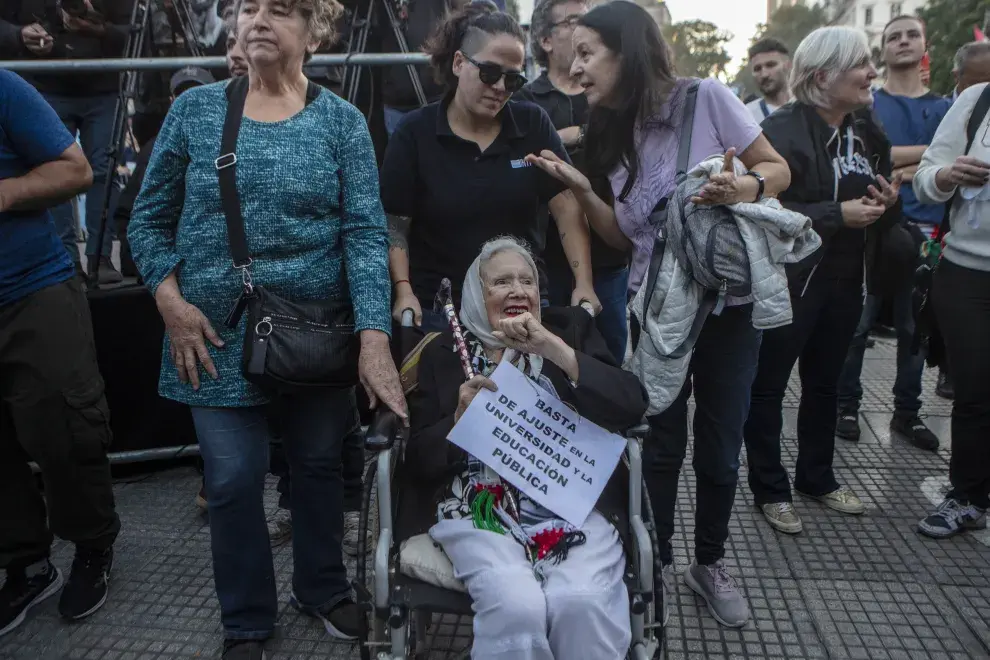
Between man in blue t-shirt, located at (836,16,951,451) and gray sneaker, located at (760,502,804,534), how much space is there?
4.08 feet

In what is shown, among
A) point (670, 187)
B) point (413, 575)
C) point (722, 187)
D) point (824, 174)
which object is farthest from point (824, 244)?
point (413, 575)

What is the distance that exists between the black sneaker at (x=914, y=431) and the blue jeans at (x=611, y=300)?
197cm

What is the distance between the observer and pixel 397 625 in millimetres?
1881

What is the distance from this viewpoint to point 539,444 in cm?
219

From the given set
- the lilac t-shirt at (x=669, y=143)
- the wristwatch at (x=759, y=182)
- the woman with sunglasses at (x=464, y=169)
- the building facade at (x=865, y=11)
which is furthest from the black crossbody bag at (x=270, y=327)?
the building facade at (x=865, y=11)

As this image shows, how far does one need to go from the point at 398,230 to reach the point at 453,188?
25cm

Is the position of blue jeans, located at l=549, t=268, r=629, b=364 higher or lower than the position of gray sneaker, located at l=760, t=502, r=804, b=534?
higher

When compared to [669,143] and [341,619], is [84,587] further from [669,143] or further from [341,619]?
[669,143]

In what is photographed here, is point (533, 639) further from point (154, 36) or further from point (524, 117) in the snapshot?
point (154, 36)

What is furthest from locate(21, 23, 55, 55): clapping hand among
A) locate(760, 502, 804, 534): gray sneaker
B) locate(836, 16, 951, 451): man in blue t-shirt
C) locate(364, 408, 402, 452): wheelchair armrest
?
locate(836, 16, 951, 451): man in blue t-shirt

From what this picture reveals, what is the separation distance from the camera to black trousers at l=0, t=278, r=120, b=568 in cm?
262

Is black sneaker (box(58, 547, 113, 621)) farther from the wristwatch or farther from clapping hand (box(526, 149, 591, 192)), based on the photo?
A: the wristwatch

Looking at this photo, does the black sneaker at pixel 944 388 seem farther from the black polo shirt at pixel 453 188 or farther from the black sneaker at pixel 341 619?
the black sneaker at pixel 341 619

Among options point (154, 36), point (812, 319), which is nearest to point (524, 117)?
point (812, 319)
